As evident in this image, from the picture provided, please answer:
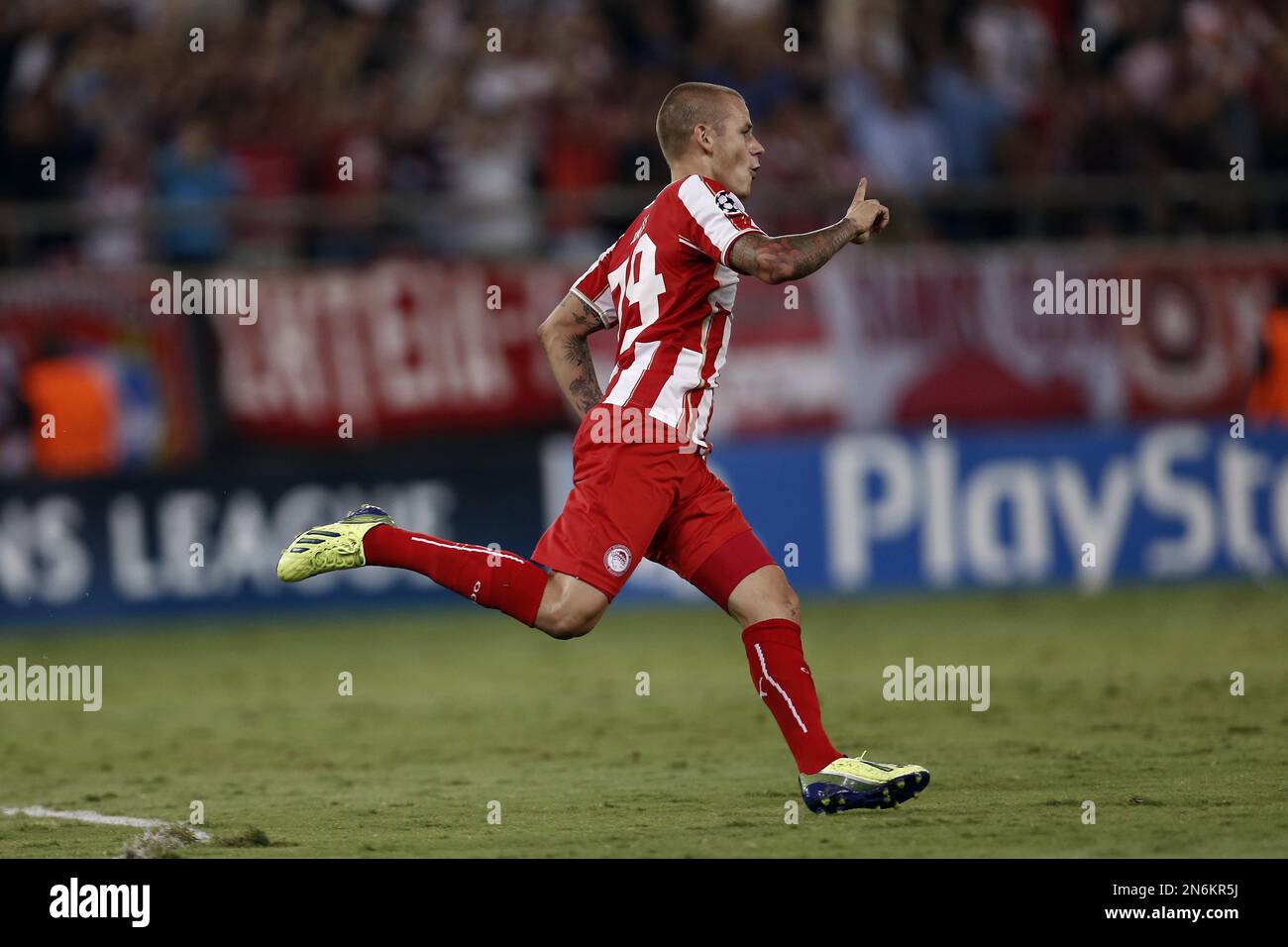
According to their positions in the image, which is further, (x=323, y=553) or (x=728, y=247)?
(x=323, y=553)

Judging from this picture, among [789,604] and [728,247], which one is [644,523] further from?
[728,247]

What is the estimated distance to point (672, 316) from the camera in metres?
7.54

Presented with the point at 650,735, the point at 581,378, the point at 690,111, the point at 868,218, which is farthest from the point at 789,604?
the point at 650,735

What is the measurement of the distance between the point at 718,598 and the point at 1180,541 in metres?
8.49

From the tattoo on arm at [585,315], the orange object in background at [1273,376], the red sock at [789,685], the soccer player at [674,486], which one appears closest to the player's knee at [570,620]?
the soccer player at [674,486]

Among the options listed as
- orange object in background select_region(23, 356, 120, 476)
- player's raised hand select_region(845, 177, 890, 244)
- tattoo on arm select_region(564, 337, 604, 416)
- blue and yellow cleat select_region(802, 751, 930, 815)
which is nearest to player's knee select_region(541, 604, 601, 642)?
tattoo on arm select_region(564, 337, 604, 416)

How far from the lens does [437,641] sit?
14.3m

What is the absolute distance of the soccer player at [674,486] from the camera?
24.2 feet

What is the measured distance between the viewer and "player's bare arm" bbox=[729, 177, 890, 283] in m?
6.96

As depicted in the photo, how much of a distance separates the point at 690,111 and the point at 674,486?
136 centimetres

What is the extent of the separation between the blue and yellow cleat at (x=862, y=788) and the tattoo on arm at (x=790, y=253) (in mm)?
1733

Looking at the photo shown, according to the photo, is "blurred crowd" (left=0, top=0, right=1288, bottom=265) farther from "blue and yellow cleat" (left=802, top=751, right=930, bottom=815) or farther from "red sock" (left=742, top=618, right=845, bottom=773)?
"blue and yellow cleat" (left=802, top=751, right=930, bottom=815)

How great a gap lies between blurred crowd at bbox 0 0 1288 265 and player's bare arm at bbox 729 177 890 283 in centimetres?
892
